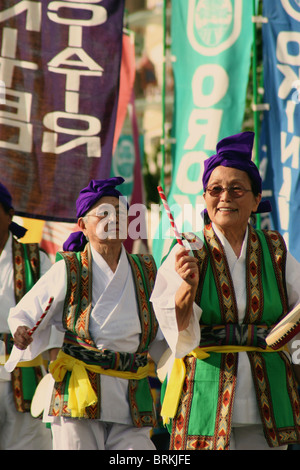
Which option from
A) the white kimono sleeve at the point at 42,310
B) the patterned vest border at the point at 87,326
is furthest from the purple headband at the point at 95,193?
the white kimono sleeve at the point at 42,310

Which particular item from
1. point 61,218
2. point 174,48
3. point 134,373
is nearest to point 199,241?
point 134,373

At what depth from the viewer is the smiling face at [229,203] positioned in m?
4.39

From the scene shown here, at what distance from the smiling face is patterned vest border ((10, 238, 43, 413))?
1.78 metres

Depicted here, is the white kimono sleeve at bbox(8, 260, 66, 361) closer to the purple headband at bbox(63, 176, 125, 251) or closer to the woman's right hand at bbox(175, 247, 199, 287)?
the purple headband at bbox(63, 176, 125, 251)

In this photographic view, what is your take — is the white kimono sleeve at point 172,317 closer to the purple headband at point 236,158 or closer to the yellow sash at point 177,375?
the yellow sash at point 177,375

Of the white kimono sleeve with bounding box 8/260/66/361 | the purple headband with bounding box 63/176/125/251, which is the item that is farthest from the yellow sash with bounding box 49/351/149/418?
the purple headband with bounding box 63/176/125/251

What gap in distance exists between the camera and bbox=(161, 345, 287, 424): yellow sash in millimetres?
4242

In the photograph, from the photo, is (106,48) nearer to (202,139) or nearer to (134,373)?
(202,139)

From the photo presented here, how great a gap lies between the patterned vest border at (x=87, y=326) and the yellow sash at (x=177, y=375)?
1.69 feet

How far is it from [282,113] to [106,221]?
250 centimetres

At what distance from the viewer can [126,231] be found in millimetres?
5055

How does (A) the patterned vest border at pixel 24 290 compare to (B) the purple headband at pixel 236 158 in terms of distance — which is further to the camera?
(A) the patterned vest border at pixel 24 290

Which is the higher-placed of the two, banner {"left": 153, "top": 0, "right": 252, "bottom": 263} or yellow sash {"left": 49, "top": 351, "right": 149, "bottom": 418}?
banner {"left": 153, "top": 0, "right": 252, "bottom": 263}

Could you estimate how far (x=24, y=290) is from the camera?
5.76 m
